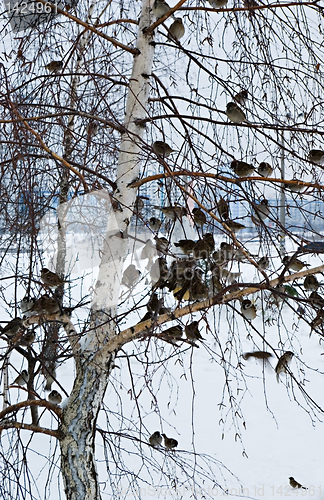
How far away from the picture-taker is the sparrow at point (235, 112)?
1.28m

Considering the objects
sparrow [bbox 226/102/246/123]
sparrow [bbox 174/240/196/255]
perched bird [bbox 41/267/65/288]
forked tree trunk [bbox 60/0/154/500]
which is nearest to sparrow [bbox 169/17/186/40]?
forked tree trunk [bbox 60/0/154/500]

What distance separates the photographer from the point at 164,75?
2.53 meters

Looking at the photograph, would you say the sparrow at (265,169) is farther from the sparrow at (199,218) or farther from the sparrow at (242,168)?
the sparrow at (199,218)

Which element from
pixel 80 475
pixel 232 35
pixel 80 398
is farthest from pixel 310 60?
pixel 80 475

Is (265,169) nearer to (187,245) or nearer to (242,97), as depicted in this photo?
(242,97)

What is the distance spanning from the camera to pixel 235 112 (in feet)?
4.19

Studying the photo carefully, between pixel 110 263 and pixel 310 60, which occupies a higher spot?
pixel 310 60

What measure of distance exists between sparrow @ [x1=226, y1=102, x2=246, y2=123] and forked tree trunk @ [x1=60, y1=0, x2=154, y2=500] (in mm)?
265

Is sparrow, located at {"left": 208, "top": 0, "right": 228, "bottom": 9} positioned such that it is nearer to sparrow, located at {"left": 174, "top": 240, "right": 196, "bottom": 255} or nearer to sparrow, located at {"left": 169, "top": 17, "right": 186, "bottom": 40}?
sparrow, located at {"left": 169, "top": 17, "right": 186, "bottom": 40}

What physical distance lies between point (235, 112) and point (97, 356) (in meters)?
0.78

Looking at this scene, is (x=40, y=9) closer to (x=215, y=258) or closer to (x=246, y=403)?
(x=215, y=258)

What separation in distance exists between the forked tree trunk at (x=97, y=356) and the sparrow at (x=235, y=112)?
26 centimetres

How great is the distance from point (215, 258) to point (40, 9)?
1.05 meters

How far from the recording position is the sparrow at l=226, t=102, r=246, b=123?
4.18 ft
